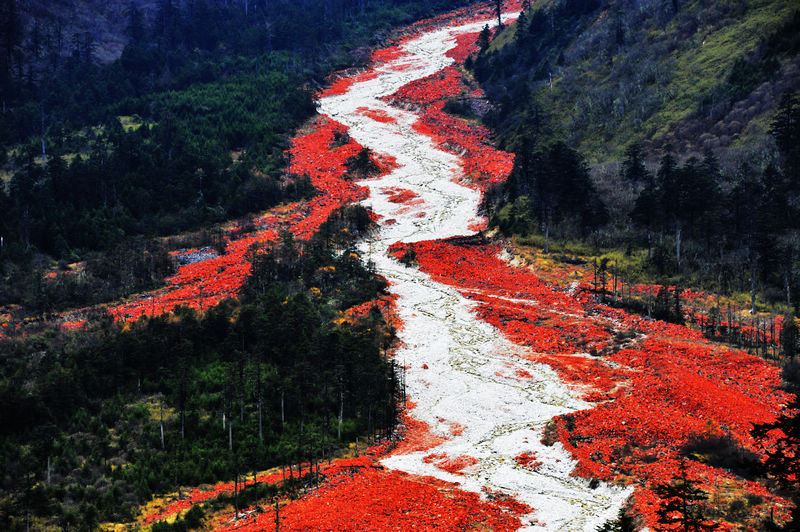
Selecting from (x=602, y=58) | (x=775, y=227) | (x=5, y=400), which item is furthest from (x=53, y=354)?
(x=602, y=58)

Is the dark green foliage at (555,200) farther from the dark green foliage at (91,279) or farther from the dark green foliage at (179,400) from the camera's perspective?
the dark green foliage at (91,279)

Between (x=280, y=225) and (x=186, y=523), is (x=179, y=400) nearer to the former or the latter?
(x=186, y=523)

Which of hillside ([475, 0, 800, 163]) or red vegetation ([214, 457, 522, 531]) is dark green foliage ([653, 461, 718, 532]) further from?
hillside ([475, 0, 800, 163])

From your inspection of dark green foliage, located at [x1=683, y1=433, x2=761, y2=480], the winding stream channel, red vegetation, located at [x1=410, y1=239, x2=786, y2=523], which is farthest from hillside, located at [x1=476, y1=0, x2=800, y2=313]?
dark green foliage, located at [x1=683, y1=433, x2=761, y2=480]

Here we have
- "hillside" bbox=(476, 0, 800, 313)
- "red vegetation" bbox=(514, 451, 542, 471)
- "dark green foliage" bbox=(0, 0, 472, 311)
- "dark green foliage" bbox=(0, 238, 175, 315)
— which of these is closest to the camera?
"red vegetation" bbox=(514, 451, 542, 471)

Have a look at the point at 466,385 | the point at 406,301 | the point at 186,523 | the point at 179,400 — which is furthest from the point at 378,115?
the point at 186,523

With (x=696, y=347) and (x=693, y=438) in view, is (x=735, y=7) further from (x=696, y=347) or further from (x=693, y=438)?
(x=693, y=438)
